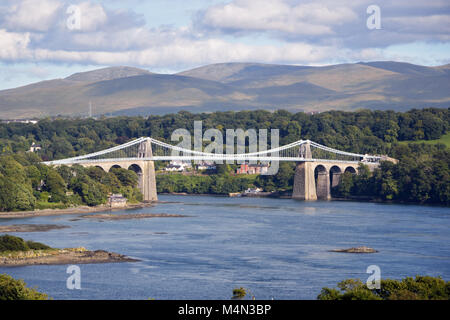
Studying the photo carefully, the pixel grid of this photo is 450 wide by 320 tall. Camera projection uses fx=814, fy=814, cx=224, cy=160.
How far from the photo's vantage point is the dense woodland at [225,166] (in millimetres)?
41812

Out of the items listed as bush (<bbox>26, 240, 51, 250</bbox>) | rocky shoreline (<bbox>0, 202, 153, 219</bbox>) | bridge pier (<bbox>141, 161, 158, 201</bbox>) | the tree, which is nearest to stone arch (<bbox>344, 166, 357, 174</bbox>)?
bridge pier (<bbox>141, 161, 158, 201</bbox>)

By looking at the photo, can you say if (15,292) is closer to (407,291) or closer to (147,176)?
(407,291)

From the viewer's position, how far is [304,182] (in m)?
57.8

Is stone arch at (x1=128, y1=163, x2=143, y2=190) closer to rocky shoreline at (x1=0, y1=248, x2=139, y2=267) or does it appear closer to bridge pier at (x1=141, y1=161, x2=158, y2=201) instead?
bridge pier at (x1=141, y1=161, x2=158, y2=201)

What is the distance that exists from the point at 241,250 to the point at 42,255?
22.3 ft

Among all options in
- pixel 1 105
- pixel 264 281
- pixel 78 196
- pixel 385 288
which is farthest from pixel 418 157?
pixel 1 105

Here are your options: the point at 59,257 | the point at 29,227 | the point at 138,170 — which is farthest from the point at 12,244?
the point at 138,170

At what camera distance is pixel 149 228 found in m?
33.7

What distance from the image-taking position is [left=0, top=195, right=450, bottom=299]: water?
800 inches

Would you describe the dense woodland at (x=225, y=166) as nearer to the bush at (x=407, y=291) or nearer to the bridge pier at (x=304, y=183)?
the bridge pier at (x=304, y=183)

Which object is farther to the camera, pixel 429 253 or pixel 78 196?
pixel 78 196
